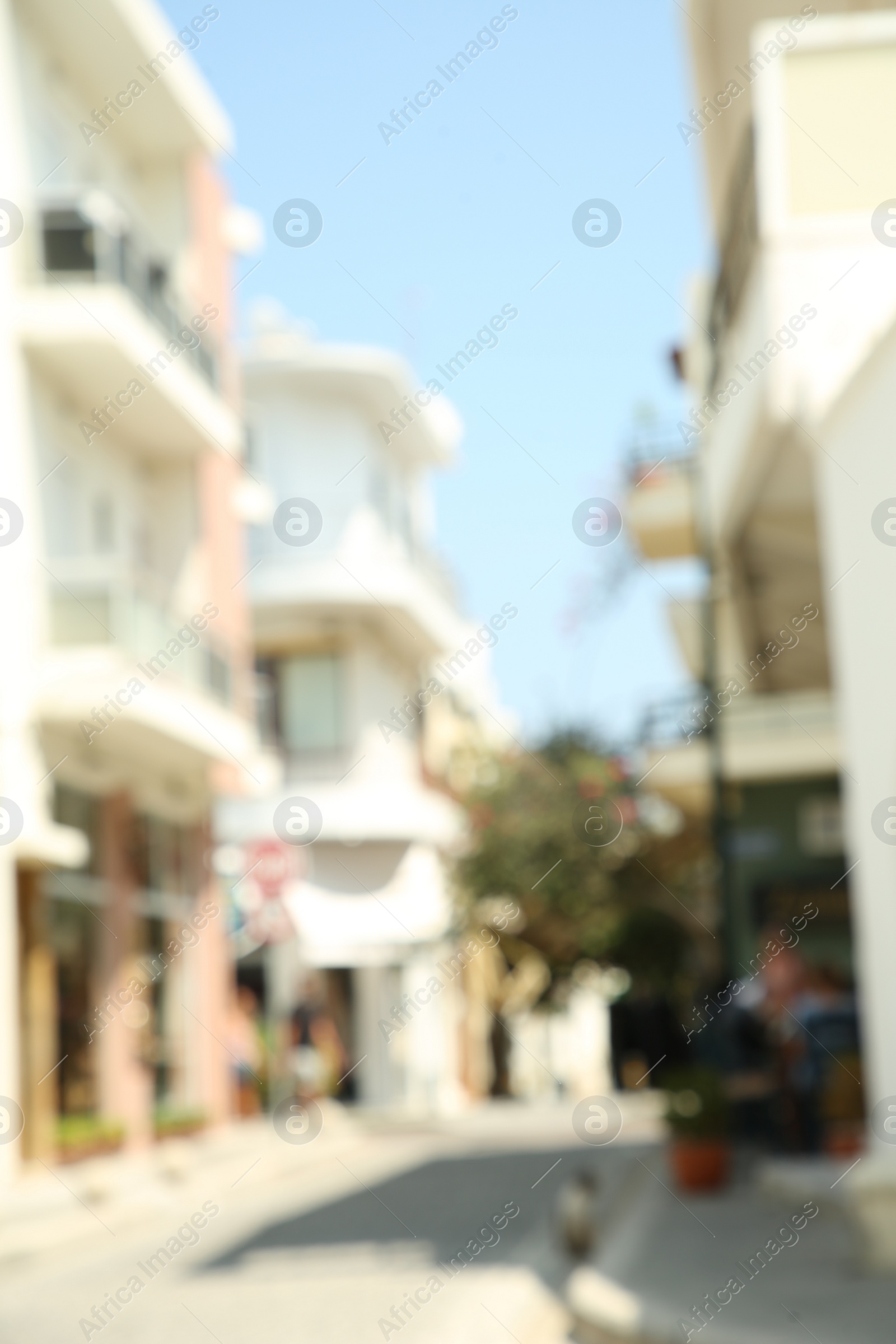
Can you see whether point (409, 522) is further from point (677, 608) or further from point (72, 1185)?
point (72, 1185)

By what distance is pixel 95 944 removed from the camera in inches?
794

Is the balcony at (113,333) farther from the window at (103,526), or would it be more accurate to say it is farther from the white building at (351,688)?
the white building at (351,688)

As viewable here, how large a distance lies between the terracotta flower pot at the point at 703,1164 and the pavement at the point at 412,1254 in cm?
19

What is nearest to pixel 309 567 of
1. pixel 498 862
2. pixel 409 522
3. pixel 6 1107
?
pixel 409 522

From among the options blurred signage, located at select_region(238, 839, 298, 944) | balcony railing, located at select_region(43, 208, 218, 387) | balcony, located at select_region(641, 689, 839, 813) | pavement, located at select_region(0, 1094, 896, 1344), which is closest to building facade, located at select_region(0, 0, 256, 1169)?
balcony railing, located at select_region(43, 208, 218, 387)

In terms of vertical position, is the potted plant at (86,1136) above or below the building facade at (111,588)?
below

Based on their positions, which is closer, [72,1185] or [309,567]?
[72,1185]

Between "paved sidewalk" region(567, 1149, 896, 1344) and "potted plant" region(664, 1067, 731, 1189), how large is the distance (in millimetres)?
243

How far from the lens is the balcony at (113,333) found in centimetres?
1931

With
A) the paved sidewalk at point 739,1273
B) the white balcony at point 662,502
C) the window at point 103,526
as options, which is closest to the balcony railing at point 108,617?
the window at point 103,526

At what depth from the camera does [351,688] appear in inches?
1296

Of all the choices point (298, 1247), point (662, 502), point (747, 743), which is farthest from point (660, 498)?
point (298, 1247)

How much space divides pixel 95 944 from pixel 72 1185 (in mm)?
4726

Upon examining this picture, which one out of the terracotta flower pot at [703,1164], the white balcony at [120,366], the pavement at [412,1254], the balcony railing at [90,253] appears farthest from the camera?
the balcony railing at [90,253]
